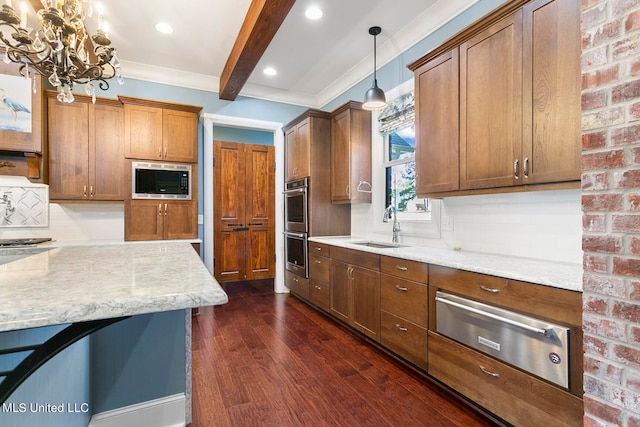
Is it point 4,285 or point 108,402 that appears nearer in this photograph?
point 4,285

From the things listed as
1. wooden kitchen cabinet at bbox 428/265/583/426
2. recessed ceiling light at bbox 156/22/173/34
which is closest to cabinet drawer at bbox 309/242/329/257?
wooden kitchen cabinet at bbox 428/265/583/426

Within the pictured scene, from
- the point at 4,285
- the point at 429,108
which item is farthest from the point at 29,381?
the point at 429,108

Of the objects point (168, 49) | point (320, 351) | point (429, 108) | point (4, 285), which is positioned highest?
point (168, 49)

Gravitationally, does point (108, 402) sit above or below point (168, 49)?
below

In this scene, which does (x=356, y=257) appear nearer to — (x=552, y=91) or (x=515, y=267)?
(x=515, y=267)

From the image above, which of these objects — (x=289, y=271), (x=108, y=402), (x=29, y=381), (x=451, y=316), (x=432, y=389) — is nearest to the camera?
(x=29, y=381)

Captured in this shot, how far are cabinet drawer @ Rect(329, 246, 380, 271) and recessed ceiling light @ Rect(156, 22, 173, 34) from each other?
2678 mm

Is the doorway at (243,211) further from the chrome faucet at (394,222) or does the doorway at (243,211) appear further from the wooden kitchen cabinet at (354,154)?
the chrome faucet at (394,222)

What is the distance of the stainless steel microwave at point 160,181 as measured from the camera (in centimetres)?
352

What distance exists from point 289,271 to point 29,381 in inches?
136

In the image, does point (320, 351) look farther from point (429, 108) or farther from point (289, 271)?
point (429, 108)

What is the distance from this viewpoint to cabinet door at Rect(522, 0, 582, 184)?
160 cm

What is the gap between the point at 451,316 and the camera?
192 centimetres

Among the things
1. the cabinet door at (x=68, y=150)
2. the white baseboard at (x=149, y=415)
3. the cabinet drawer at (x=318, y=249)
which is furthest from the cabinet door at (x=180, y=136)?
the white baseboard at (x=149, y=415)
